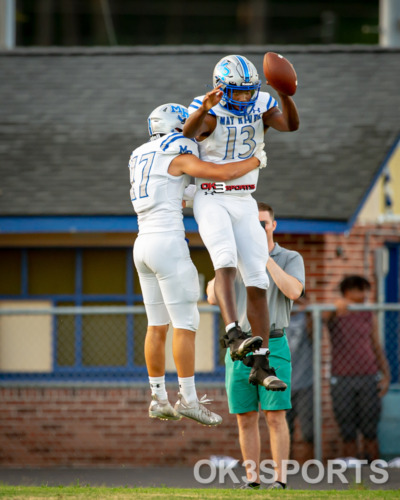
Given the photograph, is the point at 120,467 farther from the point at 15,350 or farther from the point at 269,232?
the point at 269,232

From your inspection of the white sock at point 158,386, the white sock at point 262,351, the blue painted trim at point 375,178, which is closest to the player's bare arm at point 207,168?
the white sock at point 262,351

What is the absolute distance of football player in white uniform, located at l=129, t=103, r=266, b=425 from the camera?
7637 mm

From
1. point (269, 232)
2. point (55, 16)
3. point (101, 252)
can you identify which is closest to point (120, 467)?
point (101, 252)

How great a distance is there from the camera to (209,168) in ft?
24.9

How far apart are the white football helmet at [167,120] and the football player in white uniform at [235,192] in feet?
0.80

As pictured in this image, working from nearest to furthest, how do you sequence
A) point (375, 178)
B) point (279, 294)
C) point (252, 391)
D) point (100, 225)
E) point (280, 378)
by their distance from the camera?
point (280, 378)
point (279, 294)
point (252, 391)
point (100, 225)
point (375, 178)

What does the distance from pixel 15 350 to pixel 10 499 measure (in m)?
5.66

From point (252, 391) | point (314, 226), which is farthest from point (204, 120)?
point (314, 226)

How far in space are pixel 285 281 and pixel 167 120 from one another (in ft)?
5.78

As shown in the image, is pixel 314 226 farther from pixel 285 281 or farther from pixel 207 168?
pixel 207 168

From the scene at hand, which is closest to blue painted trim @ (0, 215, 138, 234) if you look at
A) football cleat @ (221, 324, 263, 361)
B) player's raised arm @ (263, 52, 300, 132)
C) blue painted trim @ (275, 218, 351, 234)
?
blue painted trim @ (275, 218, 351, 234)

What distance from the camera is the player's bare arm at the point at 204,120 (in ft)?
24.0

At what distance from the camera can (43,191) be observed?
14336 millimetres
